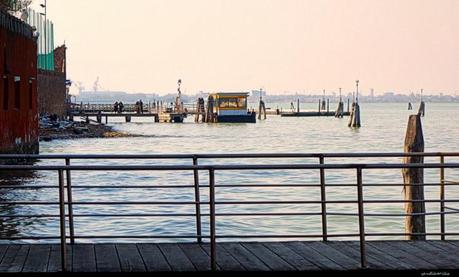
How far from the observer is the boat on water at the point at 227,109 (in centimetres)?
12044

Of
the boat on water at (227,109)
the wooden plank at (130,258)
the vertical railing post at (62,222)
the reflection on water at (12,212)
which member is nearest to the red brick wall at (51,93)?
the boat on water at (227,109)

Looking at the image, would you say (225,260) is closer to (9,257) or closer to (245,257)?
(245,257)

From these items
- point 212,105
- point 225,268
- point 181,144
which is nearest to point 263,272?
point 225,268

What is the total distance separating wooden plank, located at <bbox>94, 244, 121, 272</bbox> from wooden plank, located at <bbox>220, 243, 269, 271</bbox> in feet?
4.30

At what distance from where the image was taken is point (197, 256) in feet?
35.4

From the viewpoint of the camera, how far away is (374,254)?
11.0m

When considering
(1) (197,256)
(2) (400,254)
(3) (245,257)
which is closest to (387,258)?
(2) (400,254)

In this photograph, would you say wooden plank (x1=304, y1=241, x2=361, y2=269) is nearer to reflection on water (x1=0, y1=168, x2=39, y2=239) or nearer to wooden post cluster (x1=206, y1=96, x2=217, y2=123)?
reflection on water (x1=0, y1=168, x2=39, y2=239)

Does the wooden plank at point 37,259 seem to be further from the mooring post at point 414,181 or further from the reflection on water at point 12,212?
the mooring post at point 414,181

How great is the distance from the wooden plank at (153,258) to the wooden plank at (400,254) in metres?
2.58

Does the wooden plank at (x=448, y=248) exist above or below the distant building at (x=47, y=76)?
below

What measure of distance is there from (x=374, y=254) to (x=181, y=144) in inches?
2606

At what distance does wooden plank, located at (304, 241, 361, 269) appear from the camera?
10.2 m

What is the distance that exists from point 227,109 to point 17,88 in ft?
262
